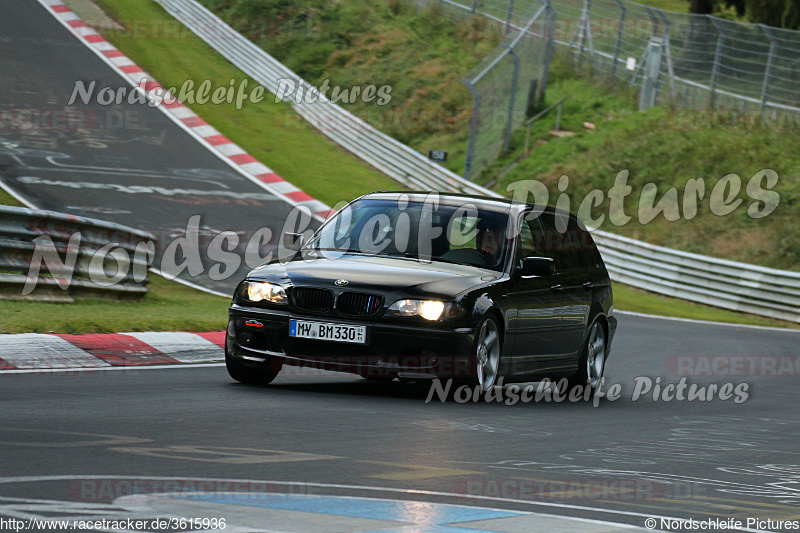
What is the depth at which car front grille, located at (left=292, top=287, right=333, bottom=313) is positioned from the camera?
9492 millimetres

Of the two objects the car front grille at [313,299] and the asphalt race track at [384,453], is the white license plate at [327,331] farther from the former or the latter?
the asphalt race track at [384,453]

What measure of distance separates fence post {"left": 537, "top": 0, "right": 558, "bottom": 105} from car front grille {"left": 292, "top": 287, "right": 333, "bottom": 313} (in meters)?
25.5

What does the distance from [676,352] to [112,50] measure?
23507mm

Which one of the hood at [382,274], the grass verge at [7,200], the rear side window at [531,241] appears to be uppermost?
the rear side window at [531,241]

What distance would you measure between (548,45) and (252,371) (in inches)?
1038

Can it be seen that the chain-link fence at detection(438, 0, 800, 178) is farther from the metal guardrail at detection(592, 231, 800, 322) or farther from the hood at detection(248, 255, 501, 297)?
the hood at detection(248, 255, 501, 297)

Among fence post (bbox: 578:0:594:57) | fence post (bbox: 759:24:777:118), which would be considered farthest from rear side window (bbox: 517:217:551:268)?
fence post (bbox: 578:0:594:57)

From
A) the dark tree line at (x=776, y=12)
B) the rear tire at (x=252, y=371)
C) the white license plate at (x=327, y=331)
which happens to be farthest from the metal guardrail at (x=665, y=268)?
the dark tree line at (x=776, y=12)

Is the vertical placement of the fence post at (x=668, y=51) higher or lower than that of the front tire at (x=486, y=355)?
higher

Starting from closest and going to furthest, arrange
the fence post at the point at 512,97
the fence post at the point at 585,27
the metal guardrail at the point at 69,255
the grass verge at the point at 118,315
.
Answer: the grass verge at the point at 118,315
the metal guardrail at the point at 69,255
the fence post at the point at 512,97
the fence post at the point at 585,27

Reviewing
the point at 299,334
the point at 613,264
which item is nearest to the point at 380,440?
the point at 299,334

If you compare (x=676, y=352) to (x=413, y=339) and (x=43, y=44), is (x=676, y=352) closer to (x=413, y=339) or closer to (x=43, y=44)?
(x=413, y=339)

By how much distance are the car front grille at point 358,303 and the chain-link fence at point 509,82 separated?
20.7 m

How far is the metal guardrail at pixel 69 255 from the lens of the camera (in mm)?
13805
